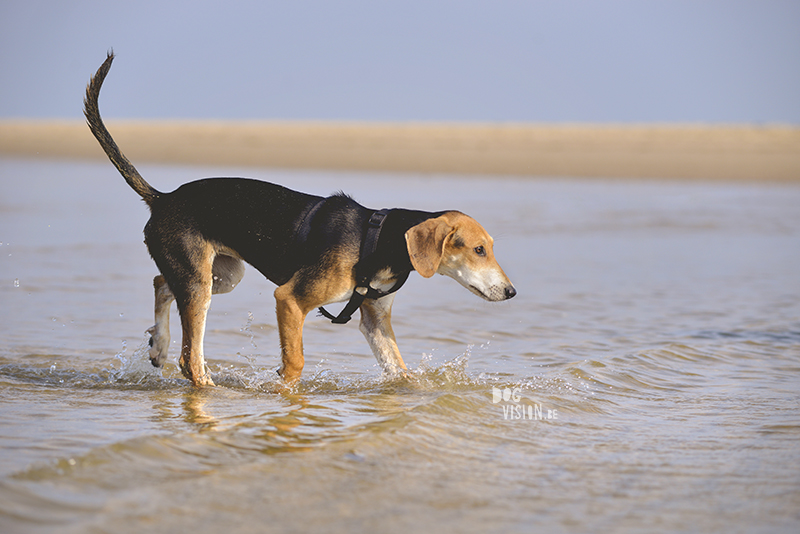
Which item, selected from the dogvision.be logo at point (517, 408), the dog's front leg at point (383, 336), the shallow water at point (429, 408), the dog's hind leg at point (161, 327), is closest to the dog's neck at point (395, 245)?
the dog's front leg at point (383, 336)

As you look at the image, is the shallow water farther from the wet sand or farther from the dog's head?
the wet sand

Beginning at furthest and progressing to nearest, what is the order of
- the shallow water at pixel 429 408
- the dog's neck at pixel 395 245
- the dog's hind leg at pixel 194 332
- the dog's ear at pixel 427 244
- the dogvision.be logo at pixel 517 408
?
1. the dog's hind leg at pixel 194 332
2. the dog's neck at pixel 395 245
3. the dog's ear at pixel 427 244
4. the dogvision.be logo at pixel 517 408
5. the shallow water at pixel 429 408

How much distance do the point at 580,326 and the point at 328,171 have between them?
2022 cm

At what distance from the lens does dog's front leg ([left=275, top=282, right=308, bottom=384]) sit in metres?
5.64

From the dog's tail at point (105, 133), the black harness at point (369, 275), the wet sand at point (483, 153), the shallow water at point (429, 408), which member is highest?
the wet sand at point (483, 153)

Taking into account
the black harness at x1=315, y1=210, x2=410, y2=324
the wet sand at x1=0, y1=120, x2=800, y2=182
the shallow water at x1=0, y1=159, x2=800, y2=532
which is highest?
the wet sand at x1=0, y1=120, x2=800, y2=182

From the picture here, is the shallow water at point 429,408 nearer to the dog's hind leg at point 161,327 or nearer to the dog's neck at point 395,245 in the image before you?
the dog's hind leg at point 161,327

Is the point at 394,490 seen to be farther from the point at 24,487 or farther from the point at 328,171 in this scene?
the point at 328,171

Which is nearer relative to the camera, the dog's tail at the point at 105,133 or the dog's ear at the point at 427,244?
the dog's ear at the point at 427,244

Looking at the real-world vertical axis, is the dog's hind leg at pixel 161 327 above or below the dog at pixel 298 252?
below

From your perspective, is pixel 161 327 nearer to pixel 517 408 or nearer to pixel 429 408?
pixel 429 408

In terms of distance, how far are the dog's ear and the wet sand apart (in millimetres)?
22321

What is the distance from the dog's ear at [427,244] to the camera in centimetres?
547

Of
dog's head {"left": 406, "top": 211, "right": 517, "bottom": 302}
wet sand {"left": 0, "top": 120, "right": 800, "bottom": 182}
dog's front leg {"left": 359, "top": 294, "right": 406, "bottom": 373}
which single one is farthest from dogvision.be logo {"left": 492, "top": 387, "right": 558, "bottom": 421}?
wet sand {"left": 0, "top": 120, "right": 800, "bottom": 182}
